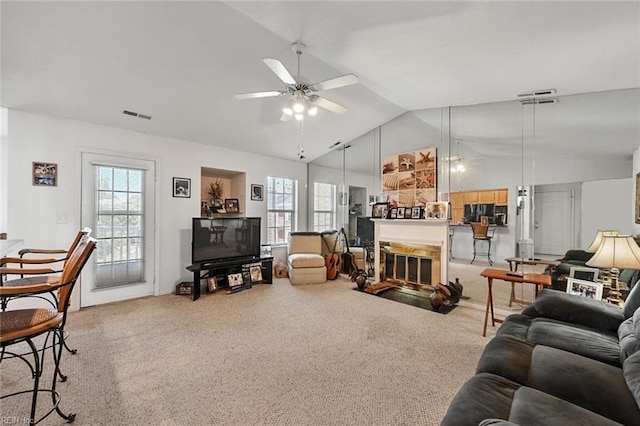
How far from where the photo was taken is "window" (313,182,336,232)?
5823 mm

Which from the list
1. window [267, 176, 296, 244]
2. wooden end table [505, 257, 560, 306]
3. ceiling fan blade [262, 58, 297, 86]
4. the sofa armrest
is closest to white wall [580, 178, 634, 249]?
wooden end table [505, 257, 560, 306]

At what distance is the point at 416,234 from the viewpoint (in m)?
4.25

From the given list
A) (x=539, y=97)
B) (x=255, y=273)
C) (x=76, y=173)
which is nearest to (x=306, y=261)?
(x=255, y=273)

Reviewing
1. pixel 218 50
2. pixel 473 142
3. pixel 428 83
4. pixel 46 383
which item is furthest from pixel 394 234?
pixel 46 383

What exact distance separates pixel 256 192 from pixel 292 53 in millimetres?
2938

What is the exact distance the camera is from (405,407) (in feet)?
5.81

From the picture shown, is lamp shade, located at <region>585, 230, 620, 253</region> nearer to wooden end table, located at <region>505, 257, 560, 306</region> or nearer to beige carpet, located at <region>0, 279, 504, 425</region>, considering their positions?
wooden end table, located at <region>505, 257, 560, 306</region>

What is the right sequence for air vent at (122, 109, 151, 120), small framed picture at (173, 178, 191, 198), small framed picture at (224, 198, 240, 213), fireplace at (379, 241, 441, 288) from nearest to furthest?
air vent at (122, 109, 151, 120), fireplace at (379, 241, 441, 288), small framed picture at (173, 178, 191, 198), small framed picture at (224, 198, 240, 213)

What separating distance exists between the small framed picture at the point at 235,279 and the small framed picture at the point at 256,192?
155cm

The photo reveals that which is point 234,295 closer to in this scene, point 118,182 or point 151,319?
point 151,319

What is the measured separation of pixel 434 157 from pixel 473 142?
548 mm

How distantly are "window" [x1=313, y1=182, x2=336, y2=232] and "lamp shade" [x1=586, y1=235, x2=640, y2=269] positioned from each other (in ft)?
13.6

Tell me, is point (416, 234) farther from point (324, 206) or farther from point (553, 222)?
point (324, 206)

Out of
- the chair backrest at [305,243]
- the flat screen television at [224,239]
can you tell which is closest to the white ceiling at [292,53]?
the flat screen television at [224,239]
